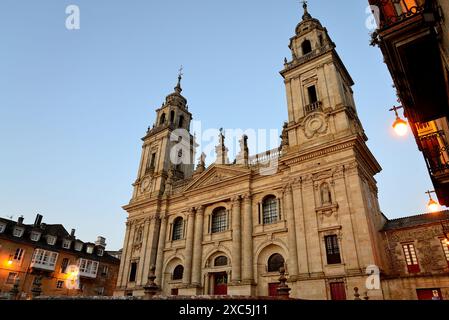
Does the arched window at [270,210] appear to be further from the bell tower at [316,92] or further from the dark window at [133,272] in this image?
the dark window at [133,272]

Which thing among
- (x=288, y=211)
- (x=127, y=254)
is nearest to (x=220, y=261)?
(x=288, y=211)

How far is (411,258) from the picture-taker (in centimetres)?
2014

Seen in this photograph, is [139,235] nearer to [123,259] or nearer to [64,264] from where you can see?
[123,259]

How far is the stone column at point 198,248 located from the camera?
2617cm

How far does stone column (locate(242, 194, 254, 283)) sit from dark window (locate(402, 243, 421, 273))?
36.1 feet

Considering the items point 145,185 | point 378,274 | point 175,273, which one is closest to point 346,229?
point 378,274

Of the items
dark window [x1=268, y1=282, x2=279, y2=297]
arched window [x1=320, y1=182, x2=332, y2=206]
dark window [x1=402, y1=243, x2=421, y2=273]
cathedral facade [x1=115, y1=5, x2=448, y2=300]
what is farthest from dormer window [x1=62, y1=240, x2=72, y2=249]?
dark window [x1=402, y1=243, x2=421, y2=273]

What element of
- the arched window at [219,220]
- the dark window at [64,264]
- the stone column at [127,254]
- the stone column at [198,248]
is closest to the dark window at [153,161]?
the stone column at [127,254]

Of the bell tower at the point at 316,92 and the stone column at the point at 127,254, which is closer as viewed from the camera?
the bell tower at the point at 316,92

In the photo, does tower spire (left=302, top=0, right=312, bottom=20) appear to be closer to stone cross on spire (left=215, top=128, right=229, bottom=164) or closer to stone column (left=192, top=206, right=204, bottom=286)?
stone cross on spire (left=215, top=128, right=229, bottom=164)

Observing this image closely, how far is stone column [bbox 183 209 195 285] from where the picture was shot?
26625 mm

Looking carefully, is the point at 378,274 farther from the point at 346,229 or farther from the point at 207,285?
the point at 207,285

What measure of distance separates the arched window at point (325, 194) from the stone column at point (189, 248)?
13.1 meters
